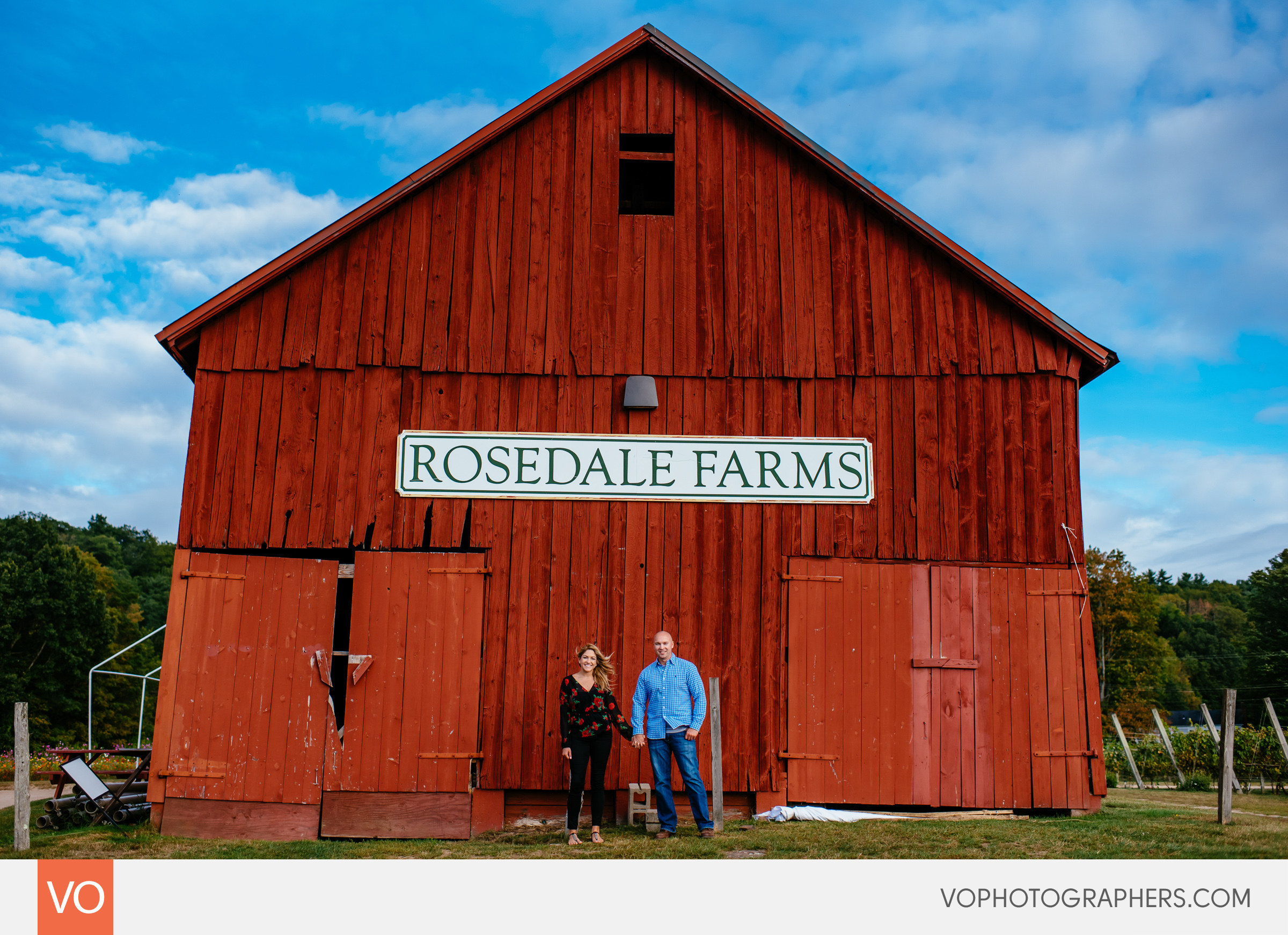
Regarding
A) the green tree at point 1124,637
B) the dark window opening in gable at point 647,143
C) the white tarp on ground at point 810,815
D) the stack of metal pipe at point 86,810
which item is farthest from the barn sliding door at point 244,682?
the green tree at point 1124,637

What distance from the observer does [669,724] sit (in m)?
8.05

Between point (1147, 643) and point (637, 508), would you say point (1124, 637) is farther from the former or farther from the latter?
point (637, 508)

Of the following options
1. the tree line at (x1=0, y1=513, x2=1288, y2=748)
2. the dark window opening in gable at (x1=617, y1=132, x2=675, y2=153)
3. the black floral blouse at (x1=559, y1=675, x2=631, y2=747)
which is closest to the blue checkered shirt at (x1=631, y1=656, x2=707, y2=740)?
the black floral blouse at (x1=559, y1=675, x2=631, y2=747)

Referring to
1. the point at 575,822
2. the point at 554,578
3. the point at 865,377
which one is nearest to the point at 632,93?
the point at 865,377

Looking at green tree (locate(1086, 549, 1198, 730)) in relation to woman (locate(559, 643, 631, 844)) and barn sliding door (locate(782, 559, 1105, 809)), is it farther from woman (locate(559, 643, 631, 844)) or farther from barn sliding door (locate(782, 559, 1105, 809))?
woman (locate(559, 643, 631, 844))

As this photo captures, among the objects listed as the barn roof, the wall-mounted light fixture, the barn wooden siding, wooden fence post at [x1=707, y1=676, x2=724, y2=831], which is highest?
the barn roof

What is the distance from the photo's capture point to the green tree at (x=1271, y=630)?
39.3 metres

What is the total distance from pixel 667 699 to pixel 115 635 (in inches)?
1656

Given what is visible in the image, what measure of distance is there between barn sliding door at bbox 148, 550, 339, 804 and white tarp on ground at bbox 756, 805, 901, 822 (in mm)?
4342

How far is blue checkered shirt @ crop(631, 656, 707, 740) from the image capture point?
8062 mm

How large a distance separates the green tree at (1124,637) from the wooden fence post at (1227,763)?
39998mm

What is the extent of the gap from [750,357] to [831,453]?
4.28ft

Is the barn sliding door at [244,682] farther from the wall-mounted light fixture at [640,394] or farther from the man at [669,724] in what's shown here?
the wall-mounted light fixture at [640,394]
